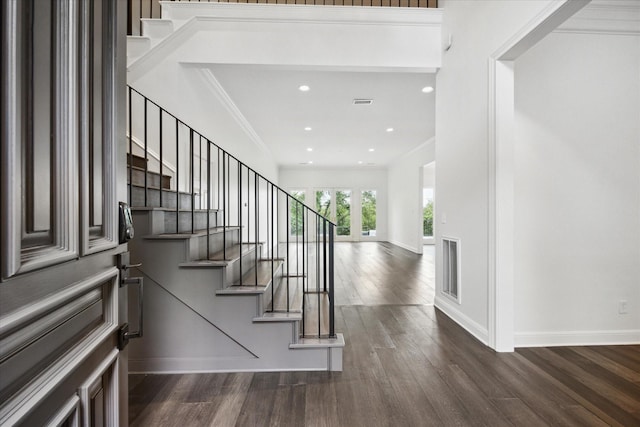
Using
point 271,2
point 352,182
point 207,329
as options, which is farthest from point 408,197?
point 207,329

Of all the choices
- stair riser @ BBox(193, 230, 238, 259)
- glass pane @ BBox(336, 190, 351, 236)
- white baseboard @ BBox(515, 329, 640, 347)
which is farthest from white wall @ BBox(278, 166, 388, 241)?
white baseboard @ BBox(515, 329, 640, 347)

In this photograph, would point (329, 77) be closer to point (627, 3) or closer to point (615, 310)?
point (627, 3)

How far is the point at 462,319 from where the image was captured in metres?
2.94

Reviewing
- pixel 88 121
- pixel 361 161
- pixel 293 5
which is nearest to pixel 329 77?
pixel 293 5

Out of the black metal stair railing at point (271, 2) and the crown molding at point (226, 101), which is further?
the crown molding at point (226, 101)

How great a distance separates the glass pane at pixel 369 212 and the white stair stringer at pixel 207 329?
368 inches

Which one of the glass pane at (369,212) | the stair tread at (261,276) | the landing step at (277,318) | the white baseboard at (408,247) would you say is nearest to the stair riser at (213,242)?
the stair tread at (261,276)

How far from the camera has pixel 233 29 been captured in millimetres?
3312

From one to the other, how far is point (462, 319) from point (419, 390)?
125 cm

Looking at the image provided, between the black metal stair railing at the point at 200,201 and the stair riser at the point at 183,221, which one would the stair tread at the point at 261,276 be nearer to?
the black metal stair railing at the point at 200,201

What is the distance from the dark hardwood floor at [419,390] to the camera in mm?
1706

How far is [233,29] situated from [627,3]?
3.70 m

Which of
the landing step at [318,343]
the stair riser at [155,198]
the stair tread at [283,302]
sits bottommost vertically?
the landing step at [318,343]

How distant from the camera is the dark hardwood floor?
1.71 metres
